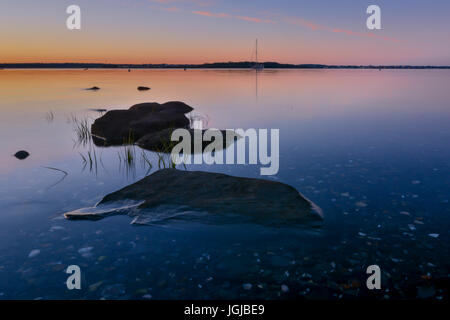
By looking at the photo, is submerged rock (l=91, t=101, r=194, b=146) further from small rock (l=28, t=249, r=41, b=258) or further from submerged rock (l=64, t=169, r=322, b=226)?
small rock (l=28, t=249, r=41, b=258)

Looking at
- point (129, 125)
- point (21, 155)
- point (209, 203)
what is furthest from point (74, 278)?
point (129, 125)

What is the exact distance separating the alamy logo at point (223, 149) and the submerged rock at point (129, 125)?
3594 mm

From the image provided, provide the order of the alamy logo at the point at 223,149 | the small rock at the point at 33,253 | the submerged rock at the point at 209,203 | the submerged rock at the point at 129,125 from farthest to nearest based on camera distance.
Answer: the submerged rock at the point at 129,125 < the alamy logo at the point at 223,149 < the submerged rock at the point at 209,203 < the small rock at the point at 33,253

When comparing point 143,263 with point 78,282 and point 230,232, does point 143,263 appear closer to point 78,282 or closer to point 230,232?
point 78,282

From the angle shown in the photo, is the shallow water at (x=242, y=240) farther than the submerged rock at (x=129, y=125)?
No

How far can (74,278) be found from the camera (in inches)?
261

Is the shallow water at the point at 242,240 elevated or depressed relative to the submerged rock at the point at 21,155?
depressed

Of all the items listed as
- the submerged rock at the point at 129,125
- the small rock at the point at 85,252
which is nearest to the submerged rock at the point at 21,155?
the submerged rock at the point at 129,125

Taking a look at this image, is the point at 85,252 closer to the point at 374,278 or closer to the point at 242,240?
the point at 242,240

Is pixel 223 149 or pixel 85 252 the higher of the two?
pixel 223 149

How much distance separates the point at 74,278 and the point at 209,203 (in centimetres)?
399

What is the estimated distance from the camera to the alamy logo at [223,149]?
1560 centimetres

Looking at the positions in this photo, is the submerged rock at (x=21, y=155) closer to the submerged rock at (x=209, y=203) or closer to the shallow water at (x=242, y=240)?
the shallow water at (x=242, y=240)
